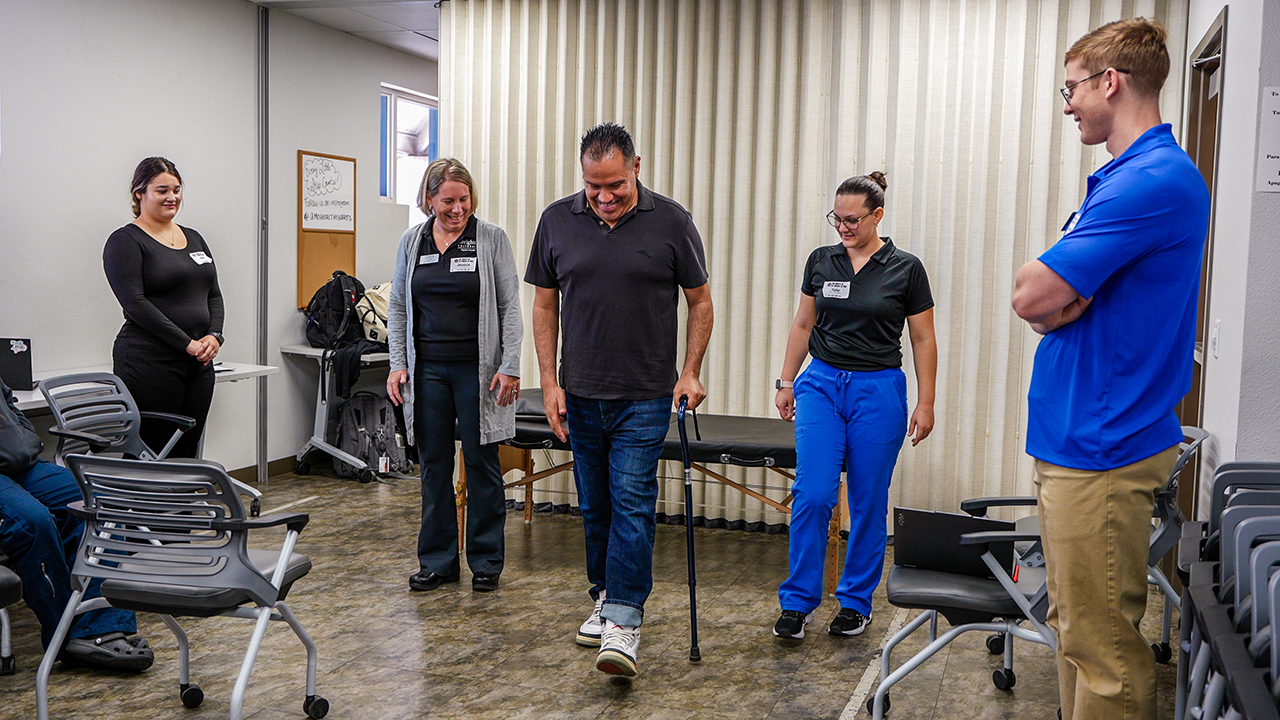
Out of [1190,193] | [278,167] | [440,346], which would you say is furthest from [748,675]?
[278,167]

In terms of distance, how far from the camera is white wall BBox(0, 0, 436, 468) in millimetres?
4863

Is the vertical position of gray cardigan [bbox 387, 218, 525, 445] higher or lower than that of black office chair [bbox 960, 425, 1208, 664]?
higher

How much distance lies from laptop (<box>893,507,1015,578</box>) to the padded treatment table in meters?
1.23

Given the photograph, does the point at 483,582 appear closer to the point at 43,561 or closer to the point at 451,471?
the point at 451,471

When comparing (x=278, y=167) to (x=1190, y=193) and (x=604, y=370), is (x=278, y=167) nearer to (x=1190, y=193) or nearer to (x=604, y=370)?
(x=604, y=370)

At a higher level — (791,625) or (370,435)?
(370,435)

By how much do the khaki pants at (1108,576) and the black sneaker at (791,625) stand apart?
1.65 meters

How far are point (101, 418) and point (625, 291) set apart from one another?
2.40 metres

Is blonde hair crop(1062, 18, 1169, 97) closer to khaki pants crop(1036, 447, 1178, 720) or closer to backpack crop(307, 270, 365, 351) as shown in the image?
khaki pants crop(1036, 447, 1178, 720)

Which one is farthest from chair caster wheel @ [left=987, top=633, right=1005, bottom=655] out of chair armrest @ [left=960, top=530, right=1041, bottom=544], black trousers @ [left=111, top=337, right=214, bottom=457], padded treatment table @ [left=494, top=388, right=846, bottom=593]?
black trousers @ [left=111, top=337, right=214, bottom=457]

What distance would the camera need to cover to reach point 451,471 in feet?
13.6

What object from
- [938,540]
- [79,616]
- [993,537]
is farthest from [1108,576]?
[79,616]

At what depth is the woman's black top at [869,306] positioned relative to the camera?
11.5ft

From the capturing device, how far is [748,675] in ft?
10.8
